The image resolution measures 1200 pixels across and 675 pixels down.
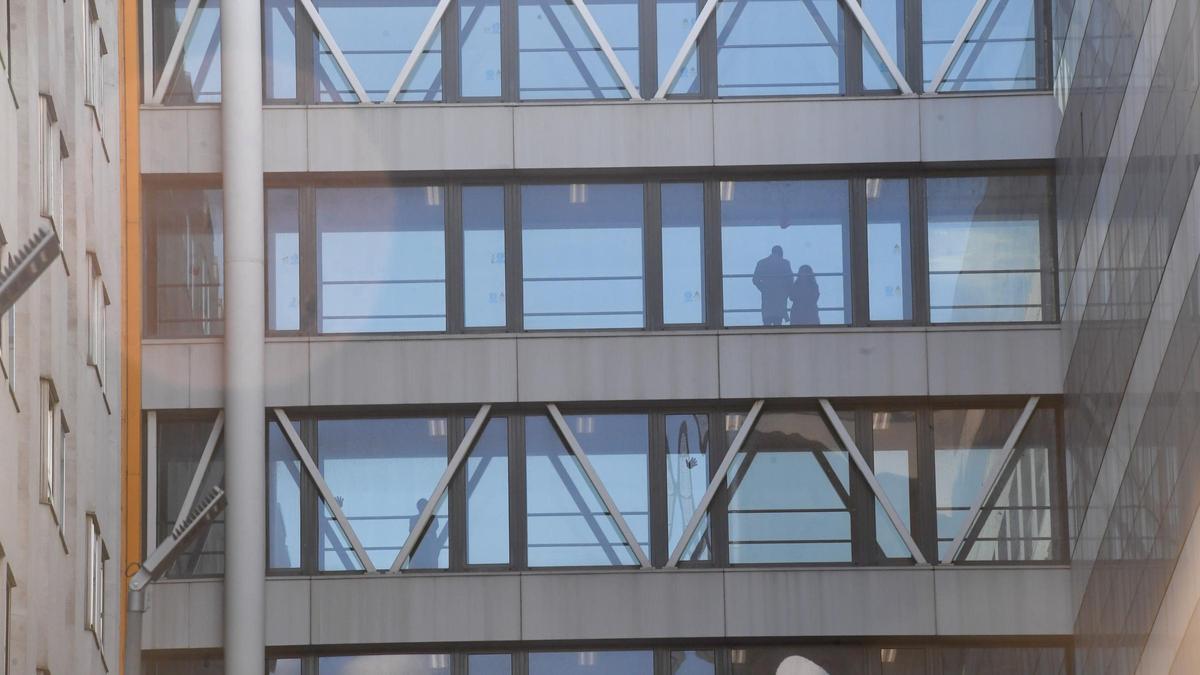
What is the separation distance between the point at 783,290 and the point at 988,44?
4242mm

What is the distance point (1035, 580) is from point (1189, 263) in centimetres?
656

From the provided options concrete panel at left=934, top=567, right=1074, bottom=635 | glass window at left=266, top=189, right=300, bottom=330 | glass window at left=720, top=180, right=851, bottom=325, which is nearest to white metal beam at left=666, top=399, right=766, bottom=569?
glass window at left=720, top=180, right=851, bottom=325

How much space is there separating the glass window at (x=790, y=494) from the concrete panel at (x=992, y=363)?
1351 millimetres

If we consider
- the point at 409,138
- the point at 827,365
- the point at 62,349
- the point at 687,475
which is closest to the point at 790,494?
the point at 687,475

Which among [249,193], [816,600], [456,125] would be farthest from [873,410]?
[249,193]

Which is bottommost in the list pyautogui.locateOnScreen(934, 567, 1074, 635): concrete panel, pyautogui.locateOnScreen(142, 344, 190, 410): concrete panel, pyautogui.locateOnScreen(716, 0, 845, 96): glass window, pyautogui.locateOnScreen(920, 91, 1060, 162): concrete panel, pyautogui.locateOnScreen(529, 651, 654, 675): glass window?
pyautogui.locateOnScreen(529, 651, 654, 675): glass window

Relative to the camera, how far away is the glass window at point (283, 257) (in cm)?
2491

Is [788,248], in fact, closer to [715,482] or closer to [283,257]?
[715,482]

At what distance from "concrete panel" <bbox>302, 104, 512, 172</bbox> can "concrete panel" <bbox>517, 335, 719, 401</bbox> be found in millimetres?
2505

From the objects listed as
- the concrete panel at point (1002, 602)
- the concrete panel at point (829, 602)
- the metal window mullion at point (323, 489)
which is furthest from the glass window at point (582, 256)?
the concrete panel at point (1002, 602)

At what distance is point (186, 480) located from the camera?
24.5 m

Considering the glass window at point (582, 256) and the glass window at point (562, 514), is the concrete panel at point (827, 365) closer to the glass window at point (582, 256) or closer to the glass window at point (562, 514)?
the glass window at point (582, 256)

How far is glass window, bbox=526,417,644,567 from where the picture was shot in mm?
24531

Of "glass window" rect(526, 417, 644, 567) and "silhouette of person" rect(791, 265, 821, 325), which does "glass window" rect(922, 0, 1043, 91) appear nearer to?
"silhouette of person" rect(791, 265, 821, 325)
